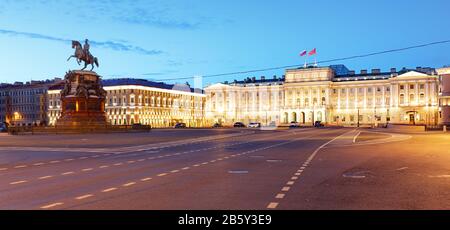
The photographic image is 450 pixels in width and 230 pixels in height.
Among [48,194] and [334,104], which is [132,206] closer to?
[48,194]

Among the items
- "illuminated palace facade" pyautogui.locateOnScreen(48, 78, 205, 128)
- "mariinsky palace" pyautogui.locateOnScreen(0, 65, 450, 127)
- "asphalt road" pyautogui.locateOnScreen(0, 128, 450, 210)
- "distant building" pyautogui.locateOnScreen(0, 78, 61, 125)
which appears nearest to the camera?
"asphalt road" pyautogui.locateOnScreen(0, 128, 450, 210)

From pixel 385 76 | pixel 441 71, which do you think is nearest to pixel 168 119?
pixel 385 76

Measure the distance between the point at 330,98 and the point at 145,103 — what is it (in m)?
67.4

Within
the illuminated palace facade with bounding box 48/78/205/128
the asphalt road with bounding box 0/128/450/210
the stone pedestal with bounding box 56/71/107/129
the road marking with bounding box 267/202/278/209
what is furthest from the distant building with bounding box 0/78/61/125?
the road marking with bounding box 267/202/278/209

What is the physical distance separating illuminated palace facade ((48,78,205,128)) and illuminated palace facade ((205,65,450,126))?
15175mm

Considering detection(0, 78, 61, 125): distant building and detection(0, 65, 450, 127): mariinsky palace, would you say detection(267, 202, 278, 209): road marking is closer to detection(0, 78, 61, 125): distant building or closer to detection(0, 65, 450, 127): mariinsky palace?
detection(0, 65, 450, 127): mariinsky palace

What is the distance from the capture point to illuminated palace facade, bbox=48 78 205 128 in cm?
14975

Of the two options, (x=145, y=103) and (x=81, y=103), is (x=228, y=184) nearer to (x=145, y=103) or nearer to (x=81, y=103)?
(x=81, y=103)

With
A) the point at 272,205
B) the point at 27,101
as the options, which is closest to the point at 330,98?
the point at 27,101

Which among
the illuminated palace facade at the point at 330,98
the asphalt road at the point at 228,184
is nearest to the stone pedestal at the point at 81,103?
the asphalt road at the point at 228,184

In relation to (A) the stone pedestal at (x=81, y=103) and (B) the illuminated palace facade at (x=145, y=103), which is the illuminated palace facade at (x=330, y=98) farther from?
(A) the stone pedestal at (x=81, y=103)

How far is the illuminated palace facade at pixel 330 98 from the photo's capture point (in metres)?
159

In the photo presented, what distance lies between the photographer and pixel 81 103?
62.7 m

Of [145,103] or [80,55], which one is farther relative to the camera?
[145,103]
